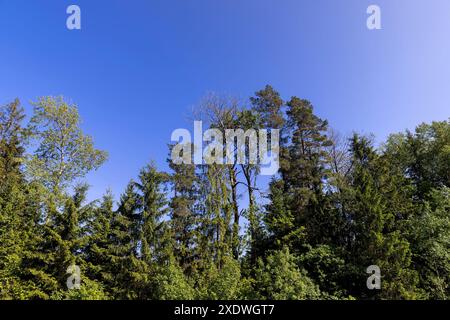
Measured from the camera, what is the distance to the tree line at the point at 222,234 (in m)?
12.8

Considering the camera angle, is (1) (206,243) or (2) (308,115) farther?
(2) (308,115)

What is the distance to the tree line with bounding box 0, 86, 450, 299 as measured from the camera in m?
12.8

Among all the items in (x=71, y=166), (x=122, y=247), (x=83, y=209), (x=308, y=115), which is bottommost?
(x=122, y=247)

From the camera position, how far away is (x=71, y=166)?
67.0ft

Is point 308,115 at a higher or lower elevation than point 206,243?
higher

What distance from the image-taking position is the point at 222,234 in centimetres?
1412

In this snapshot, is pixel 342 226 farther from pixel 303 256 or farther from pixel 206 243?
pixel 206 243

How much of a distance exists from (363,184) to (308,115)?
9.08 m

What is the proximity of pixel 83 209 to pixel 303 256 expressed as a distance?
12813mm

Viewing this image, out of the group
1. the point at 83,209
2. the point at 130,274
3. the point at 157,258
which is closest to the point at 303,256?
the point at 157,258
